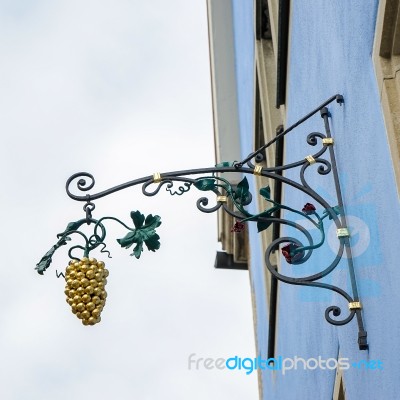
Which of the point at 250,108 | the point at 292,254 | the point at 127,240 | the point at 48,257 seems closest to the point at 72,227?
the point at 48,257

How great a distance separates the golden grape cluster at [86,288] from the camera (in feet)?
12.9

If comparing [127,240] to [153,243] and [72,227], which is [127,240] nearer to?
[153,243]

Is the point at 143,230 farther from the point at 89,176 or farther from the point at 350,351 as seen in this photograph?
the point at 350,351

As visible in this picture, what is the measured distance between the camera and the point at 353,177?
13.3ft

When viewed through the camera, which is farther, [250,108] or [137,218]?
[250,108]

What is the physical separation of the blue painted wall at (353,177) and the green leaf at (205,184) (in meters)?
0.51

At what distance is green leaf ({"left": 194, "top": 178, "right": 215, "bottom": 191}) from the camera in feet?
13.9

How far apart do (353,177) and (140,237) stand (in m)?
0.83

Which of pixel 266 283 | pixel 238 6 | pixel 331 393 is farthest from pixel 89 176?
pixel 238 6

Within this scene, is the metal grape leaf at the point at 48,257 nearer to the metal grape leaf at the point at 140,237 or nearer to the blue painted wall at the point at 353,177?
the metal grape leaf at the point at 140,237

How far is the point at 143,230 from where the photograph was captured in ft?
13.8

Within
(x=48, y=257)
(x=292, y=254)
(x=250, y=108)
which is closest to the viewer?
(x=292, y=254)

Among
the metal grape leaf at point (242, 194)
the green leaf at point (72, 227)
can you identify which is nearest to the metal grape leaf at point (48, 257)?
the green leaf at point (72, 227)

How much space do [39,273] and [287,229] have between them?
8.59ft
